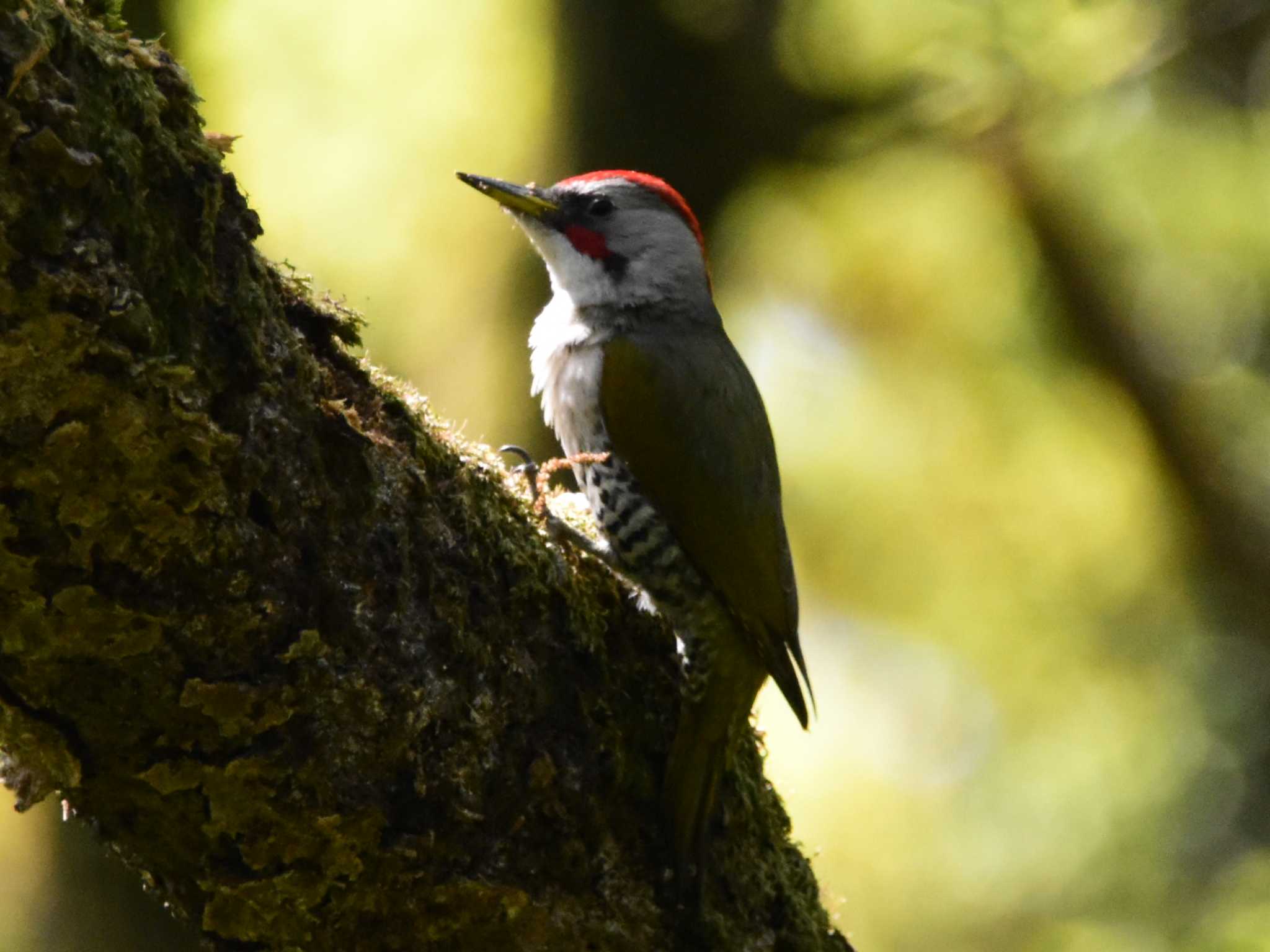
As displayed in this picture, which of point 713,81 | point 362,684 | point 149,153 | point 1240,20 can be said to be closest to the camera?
point 149,153

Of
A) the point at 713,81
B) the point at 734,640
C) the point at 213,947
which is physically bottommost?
the point at 213,947

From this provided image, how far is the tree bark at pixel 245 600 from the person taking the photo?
173 centimetres

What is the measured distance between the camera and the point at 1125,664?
6.96m

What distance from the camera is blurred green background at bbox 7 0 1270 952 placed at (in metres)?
6.18

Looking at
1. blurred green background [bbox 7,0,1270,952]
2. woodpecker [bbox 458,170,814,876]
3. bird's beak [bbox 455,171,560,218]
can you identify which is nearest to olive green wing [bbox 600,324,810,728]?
woodpecker [bbox 458,170,814,876]

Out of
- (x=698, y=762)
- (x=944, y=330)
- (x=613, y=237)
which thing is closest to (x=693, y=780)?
(x=698, y=762)

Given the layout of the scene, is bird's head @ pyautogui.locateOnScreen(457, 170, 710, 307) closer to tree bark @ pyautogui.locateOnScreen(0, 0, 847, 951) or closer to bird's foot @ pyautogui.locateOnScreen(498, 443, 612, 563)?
bird's foot @ pyautogui.locateOnScreen(498, 443, 612, 563)

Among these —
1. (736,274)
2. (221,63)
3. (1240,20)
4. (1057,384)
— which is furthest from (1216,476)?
(221,63)

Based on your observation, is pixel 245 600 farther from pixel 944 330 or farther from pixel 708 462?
pixel 944 330

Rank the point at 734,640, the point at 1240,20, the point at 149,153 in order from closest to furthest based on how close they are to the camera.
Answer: the point at 149,153 → the point at 734,640 → the point at 1240,20

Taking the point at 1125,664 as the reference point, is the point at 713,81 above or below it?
above

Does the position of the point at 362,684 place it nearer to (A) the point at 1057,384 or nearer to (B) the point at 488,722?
(B) the point at 488,722

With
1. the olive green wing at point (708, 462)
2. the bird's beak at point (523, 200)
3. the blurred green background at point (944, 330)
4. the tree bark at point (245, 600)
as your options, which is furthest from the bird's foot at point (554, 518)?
the blurred green background at point (944, 330)

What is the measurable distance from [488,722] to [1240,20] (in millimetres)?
5056
